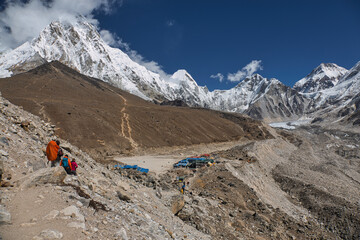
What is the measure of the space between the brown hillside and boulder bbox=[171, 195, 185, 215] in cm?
3522

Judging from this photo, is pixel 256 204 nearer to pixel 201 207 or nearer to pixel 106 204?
pixel 201 207

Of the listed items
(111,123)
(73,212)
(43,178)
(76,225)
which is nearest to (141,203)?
(43,178)

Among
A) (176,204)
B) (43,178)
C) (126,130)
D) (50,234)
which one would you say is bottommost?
(176,204)

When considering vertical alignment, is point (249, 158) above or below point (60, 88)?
below

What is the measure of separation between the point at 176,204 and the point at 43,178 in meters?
8.90

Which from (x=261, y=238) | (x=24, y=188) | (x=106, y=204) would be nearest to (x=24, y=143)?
(x=24, y=188)

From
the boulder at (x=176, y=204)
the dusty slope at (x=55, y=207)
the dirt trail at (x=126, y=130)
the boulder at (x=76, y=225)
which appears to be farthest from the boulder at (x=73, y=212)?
the dirt trail at (x=126, y=130)

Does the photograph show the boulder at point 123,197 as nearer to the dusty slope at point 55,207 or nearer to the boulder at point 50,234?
the dusty slope at point 55,207

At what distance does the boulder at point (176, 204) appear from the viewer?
46.4 ft

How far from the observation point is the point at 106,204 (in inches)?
338

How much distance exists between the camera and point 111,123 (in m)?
60.2

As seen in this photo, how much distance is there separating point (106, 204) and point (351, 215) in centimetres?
2427

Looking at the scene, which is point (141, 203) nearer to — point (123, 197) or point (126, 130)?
point (123, 197)

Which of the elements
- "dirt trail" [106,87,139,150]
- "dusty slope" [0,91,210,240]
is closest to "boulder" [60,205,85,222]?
"dusty slope" [0,91,210,240]
